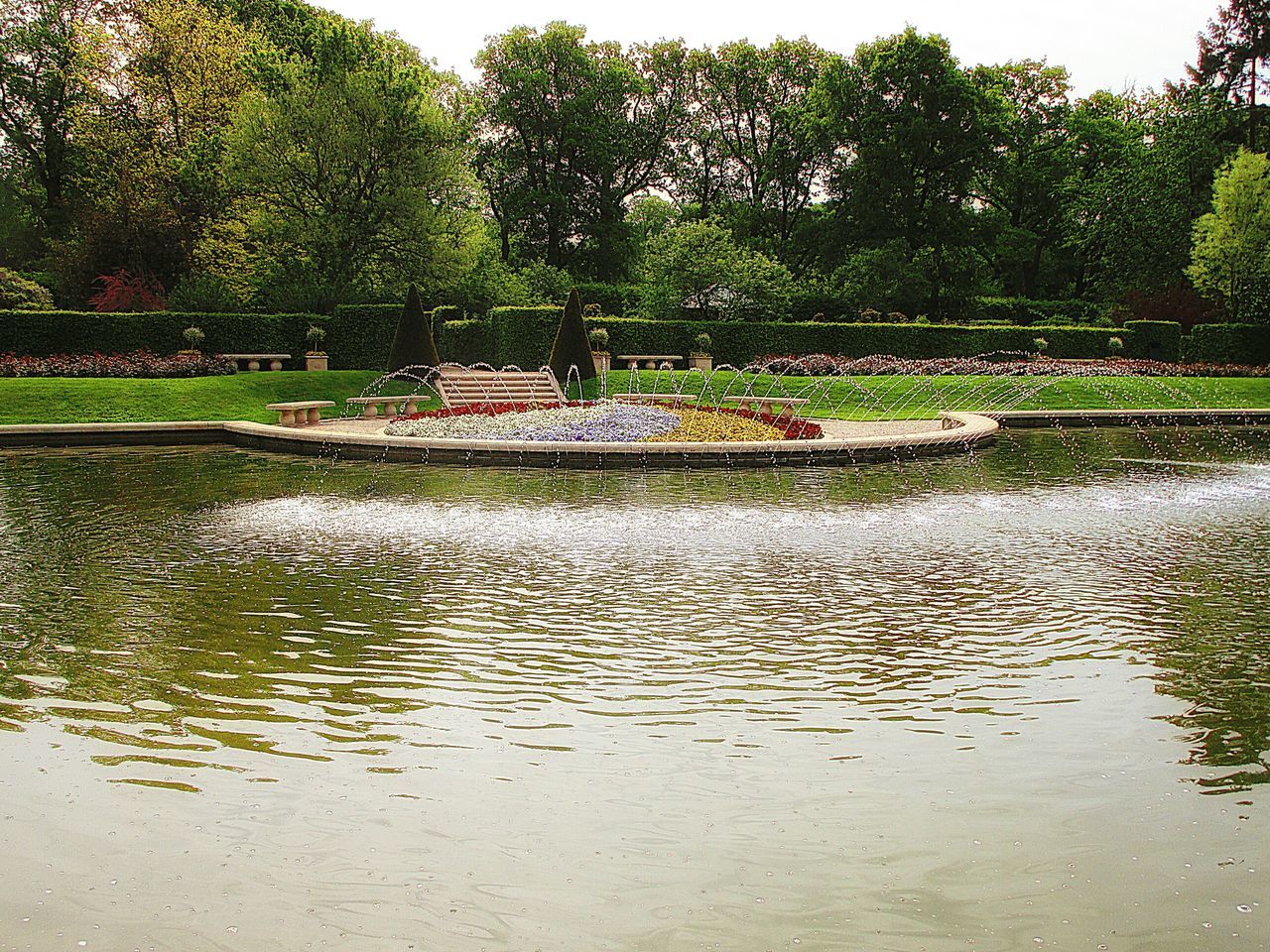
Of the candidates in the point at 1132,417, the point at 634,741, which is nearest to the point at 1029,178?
the point at 1132,417

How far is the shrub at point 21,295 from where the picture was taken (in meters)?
27.1

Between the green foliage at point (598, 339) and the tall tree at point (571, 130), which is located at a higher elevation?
the tall tree at point (571, 130)

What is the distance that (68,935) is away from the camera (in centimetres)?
294

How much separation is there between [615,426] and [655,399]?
6.09m

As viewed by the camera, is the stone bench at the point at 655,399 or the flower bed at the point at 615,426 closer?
the flower bed at the point at 615,426

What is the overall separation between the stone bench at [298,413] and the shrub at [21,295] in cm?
1240

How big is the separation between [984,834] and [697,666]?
2083 millimetres

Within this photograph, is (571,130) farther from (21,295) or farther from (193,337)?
(21,295)

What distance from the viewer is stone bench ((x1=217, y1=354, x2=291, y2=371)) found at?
85.6 feet

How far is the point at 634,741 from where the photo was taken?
4.37 metres

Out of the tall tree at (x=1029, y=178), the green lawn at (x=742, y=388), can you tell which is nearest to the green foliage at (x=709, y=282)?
the green lawn at (x=742, y=388)

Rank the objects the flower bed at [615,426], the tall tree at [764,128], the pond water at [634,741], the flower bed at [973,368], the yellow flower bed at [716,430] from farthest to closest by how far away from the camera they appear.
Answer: the tall tree at [764,128], the flower bed at [973,368], the flower bed at [615,426], the yellow flower bed at [716,430], the pond water at [634,741]

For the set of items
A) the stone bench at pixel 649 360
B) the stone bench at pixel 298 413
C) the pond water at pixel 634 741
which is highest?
the stone bench at pixel 649 360

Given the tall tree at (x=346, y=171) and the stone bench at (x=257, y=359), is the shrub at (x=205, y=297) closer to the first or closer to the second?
the tall tree at (x=346, y=171)
